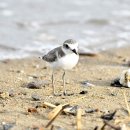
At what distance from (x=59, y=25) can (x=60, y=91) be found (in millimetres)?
4898

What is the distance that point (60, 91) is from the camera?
6.21m

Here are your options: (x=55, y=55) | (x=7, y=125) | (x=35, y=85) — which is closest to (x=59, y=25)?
(x=35, y=85)

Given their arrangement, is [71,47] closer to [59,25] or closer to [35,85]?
[35,85]

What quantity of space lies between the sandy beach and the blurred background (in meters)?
0.72

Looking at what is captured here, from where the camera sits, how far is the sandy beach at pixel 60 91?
16.3ft

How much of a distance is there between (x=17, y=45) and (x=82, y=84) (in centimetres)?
305

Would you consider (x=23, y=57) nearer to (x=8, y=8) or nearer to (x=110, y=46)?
(x=110, y=46)

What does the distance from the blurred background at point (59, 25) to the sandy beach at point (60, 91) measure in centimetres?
72

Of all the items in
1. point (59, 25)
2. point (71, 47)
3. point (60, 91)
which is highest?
point (59, 25)

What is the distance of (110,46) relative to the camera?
31.7 ft

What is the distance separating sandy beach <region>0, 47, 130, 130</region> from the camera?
497cm

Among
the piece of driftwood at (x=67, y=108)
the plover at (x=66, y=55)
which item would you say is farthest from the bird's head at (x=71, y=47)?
the piece of driftwood at (x=67, y=108)

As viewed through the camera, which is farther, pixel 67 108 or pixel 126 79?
pixel 126 79

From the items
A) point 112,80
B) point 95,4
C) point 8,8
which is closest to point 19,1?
point 8,8
